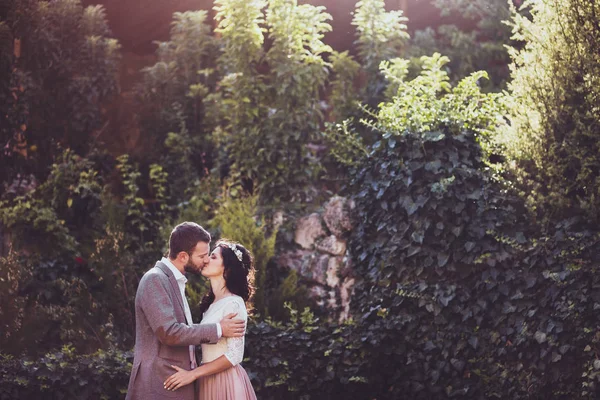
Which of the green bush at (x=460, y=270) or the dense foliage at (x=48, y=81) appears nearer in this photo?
the green bush at (x=460, y=270)

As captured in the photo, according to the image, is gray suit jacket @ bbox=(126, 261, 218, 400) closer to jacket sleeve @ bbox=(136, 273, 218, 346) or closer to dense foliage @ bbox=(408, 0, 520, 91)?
jacket sleeve @ bbox=(136, 273, 218, 346)

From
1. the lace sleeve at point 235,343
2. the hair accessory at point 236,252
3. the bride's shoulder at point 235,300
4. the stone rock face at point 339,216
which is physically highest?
the stone rock face at point 339,216

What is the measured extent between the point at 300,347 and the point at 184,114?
500 cm

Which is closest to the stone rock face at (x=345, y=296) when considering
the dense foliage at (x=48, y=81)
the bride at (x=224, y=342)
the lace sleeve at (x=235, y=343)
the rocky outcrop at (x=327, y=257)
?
the rocky outcrop at (x=327, y=257)

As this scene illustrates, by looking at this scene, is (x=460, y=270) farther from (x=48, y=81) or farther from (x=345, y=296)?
(x=48, y=81)

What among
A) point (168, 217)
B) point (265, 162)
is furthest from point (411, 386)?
point (168, 217)

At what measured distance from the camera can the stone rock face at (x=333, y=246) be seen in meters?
7.23

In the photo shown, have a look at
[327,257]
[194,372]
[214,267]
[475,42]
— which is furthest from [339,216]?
[475,42]

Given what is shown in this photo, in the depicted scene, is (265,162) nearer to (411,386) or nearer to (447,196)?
(447,196)

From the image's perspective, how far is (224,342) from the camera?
4195 mm

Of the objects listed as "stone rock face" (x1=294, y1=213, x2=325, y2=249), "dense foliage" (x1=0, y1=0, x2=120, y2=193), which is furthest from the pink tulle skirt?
"dense foliage" (x1=0, y1=0, x2=120, y2=193)

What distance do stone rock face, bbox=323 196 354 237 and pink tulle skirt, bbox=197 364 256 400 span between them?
3.14 metres

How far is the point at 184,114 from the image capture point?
10.1m

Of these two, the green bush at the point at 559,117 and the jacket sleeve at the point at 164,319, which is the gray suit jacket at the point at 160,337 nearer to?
the jacket sleeve at the point at 164,319
